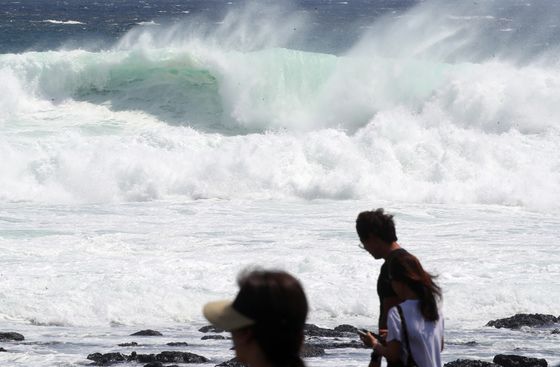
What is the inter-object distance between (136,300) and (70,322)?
1008 mm

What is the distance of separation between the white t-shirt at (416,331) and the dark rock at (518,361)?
4960 mm

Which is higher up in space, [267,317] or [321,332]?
[267,317]

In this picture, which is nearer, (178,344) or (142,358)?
(142,358)

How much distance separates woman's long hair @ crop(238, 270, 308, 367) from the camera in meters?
3.19

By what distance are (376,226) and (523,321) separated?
287 inches

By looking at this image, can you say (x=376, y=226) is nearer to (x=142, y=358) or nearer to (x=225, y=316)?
(x=225, y=316)

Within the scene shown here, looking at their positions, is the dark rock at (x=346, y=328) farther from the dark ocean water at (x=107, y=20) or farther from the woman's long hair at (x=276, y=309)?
the dark ocean water at (x=107, y=20)

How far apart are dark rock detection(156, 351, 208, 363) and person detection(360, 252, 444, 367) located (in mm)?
5184

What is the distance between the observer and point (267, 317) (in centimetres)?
321

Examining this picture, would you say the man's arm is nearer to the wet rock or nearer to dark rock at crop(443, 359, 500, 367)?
dark rock at crop(443, 359, 500, 367)

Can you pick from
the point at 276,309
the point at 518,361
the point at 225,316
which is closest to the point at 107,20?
the point at 518,361

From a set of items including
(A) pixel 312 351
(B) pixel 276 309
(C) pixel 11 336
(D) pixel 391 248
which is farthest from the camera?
(C) pixel 11 336

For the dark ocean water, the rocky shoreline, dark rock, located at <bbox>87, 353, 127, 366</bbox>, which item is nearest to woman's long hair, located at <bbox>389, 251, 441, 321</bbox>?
the rocky shoreline

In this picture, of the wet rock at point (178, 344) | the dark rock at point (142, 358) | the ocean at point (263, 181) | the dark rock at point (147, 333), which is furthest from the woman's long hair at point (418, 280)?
the dark rock at point (147, 333)
